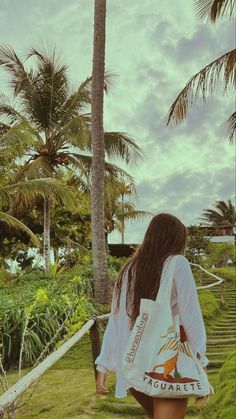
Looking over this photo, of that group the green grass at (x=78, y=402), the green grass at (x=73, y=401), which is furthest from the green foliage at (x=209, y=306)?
the green grass at (x=73, y=401)

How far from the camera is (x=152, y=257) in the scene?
2709 millimetres

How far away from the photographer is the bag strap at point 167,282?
2.56 m

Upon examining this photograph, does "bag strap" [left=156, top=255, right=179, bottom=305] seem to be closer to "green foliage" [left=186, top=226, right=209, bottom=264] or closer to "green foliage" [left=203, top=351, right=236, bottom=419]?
"green foliage" [left=203, top=351, right=236, bottom=419]

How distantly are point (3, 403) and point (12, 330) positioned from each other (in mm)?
6566

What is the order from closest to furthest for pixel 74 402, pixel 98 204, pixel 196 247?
1. pixel 74 402
2. pixel 98 204
3. pixel 196 247

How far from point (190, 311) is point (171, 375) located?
28 cm

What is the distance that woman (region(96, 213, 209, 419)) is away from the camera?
8.37 feet

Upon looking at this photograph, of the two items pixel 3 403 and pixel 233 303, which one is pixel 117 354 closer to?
pixel 3 403

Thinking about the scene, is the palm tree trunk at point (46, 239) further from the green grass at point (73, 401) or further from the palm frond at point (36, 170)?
the green grass at point (73, 401)

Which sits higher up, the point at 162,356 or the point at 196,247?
the point at 196,247

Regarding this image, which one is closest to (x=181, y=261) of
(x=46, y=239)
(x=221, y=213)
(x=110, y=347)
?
(x=110, y=347)

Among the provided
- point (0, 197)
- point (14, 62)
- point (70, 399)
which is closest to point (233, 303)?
point (0, 197)

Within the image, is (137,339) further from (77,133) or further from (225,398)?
(77,133)

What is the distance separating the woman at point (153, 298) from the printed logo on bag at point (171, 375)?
0.27 feet
